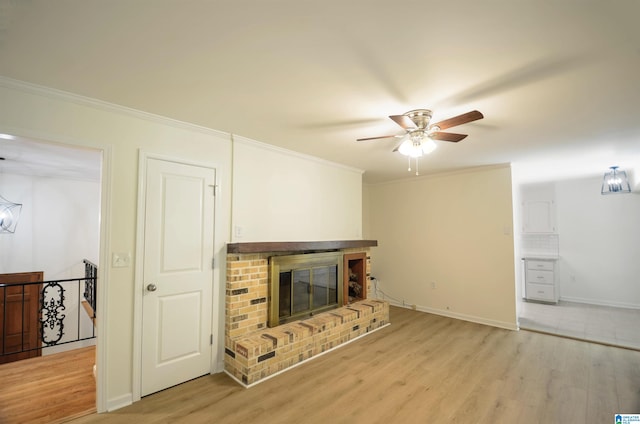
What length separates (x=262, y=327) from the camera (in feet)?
10.3

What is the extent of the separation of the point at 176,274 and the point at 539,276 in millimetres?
6445

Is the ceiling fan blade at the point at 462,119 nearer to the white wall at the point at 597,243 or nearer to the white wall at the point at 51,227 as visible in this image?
the white wall at the point at 51,227

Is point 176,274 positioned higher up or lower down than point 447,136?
lower down

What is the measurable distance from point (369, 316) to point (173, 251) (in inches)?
105

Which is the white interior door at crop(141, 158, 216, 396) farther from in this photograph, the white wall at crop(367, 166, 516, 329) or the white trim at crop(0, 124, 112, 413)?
the white wall at crop(367, 166, 516, 329)


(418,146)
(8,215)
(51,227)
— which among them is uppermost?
(418,146)

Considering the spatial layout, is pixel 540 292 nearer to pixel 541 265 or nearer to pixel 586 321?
pixel 541 265

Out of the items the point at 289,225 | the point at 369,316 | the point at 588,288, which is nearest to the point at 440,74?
the point at 289,225

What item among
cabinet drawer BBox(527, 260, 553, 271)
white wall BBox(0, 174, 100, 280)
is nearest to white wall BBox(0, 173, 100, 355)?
white wall BBox(0, 174, 100, 280)

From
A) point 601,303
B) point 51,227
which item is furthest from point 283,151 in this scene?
point 601,303

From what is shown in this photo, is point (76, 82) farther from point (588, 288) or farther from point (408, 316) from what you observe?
point (588, 288)

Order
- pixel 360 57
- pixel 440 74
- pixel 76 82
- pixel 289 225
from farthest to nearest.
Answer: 1. pixel 289 225
2. pixel 76 82
3. pixel 440 74
4. pixel 360 57

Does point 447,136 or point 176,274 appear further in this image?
point 176,274

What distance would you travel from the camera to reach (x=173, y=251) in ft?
8.65
